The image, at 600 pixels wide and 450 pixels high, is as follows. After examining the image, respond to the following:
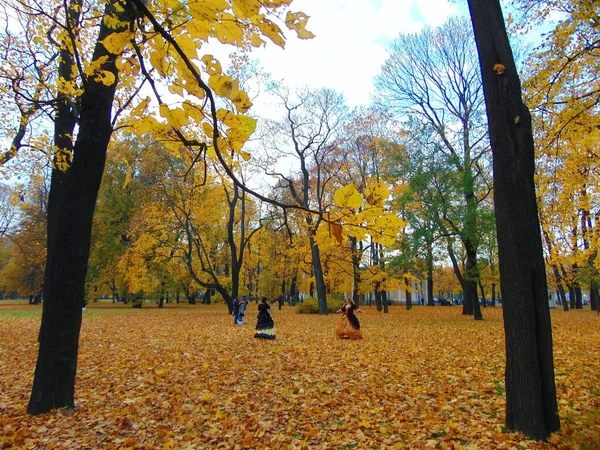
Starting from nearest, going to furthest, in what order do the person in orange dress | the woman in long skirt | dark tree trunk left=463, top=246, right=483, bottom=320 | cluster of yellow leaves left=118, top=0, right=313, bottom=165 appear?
1. cluster of yellow leaves left=118, top=0, right=313, bottom=165
2. the woman in long skirt
3. the person in orange dress
4. dark tree trunk left=463, top=246, right=483, bottom=320

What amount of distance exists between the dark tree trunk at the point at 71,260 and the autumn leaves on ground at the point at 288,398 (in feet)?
1.18

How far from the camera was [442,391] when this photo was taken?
5.31m

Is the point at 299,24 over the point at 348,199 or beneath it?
over

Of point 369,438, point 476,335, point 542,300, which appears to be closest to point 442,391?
point 369,438

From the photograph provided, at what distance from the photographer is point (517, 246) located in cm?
375

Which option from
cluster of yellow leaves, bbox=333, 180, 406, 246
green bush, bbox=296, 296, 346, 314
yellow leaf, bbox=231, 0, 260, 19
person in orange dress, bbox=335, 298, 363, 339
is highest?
yellow leaf, bbox=231, 0, 260, 19

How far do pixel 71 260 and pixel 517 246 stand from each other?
16.5 ft

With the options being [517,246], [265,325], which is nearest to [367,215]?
[517,246]

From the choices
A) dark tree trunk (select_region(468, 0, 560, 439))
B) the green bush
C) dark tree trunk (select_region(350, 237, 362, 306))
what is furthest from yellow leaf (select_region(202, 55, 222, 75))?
the green bush

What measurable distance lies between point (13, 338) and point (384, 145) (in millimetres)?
17901

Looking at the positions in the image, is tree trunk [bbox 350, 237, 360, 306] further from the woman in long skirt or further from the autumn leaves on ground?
the autumn leaves on ground

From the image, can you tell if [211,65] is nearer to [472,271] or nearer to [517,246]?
[517,246]

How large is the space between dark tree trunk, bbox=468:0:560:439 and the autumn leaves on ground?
38 centimetres

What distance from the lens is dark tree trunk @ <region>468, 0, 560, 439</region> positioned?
355 cm
